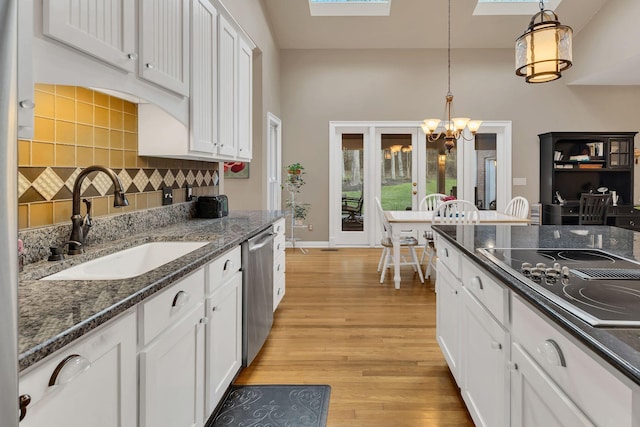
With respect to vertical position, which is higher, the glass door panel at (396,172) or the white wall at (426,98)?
the white wall at (426,98)

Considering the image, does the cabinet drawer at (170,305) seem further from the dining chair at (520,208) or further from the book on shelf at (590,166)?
the book on shelf at (590,166)

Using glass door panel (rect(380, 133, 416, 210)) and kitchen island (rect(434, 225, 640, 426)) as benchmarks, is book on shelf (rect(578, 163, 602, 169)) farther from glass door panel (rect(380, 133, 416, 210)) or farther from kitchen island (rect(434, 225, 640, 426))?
kitchen island (rect(434, 225, 640, 426))

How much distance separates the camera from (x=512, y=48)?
6.84 m

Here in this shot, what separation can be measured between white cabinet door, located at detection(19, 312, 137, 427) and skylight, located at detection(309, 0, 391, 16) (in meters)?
6.02

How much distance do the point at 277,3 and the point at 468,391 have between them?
5.65 m

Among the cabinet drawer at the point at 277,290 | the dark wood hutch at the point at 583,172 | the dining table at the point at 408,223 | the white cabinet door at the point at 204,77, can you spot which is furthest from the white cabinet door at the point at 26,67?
the dark wood hutch at the point at 583,172

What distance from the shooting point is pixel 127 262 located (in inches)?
76.9

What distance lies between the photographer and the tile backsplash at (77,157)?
162 centimetres

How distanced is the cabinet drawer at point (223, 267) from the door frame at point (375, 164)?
4936 mm

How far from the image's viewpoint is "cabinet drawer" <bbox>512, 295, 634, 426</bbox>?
32.2 inches

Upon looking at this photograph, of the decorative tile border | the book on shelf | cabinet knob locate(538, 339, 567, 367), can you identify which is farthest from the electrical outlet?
the book on shelf

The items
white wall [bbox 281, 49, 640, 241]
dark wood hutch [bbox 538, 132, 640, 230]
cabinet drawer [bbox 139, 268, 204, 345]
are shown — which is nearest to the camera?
cabinet drawer [bbox 139, 268, 204, 345]

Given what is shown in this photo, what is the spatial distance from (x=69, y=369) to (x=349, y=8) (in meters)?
6.35

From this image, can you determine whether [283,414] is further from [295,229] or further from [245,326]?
[295,229]
